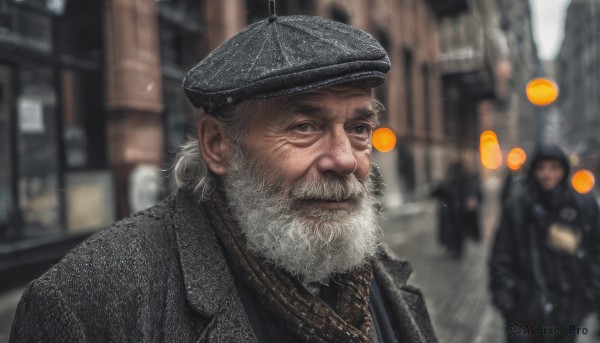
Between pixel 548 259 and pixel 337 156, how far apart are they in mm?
2885

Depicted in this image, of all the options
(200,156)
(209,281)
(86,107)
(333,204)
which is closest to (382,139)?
(86,107)

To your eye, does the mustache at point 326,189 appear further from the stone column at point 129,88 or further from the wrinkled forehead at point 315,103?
the stone column at point 129,88

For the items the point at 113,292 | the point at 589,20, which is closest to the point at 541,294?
the point at 113,292

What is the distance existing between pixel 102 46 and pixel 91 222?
220cm

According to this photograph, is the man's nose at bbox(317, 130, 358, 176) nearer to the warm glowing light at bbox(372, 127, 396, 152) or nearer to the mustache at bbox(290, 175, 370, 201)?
the mustache at bbox(290, 175, 370, 201)

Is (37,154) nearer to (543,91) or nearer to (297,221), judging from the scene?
(297,221)

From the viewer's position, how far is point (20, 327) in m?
1.25

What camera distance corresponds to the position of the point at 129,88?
6.21m

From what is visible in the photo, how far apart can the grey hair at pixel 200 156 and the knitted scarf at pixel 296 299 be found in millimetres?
90

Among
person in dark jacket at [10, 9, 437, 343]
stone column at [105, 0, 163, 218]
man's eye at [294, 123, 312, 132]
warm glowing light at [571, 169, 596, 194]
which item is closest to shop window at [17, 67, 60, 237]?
stone column at [105, 0, 163, 218]

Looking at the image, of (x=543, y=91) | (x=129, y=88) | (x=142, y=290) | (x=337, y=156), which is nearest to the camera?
(x=142, y=290)

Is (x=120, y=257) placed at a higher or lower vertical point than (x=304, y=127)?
lower

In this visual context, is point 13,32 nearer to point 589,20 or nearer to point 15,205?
point 15,205

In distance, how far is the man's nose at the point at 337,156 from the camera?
1527 mm
